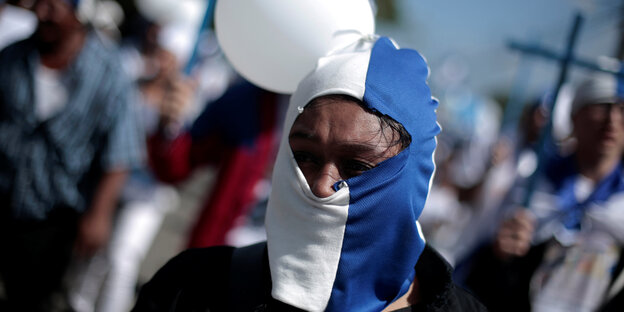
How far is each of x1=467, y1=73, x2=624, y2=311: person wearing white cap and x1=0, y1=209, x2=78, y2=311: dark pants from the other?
7.64 ft

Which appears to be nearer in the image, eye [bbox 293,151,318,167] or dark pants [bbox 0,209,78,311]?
eye [bbox 293,151,318,167]

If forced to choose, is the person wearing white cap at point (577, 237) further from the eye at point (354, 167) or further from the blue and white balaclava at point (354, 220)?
the eye at point (354, 167)

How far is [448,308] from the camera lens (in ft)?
5.13

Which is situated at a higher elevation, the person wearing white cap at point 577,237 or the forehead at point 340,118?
the forehead at point 340,118

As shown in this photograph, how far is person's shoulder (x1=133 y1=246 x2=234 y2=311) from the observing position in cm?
161

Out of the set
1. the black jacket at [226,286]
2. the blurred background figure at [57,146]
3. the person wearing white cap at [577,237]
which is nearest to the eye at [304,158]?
the black jacket at [226,286]

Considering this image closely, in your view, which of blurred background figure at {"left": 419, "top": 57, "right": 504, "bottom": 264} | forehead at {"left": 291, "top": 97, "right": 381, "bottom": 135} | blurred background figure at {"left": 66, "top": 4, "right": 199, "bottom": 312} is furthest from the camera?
blurred background figure at {"left": 419, "top": 57, "right": 504, "bottom": 264}

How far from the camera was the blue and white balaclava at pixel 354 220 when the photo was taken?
5.04 ft

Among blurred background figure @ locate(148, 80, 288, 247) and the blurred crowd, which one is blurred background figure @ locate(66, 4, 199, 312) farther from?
blurred background figure @ locate(148, 80, 288, 247)

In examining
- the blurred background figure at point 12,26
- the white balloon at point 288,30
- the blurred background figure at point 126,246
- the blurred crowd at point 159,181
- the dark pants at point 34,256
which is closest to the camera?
the white balloon at point 288,30

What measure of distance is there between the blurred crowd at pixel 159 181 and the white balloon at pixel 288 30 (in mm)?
447

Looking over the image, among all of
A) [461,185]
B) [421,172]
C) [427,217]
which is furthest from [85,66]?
[461,185]

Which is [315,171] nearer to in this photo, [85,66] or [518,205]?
[518,205]

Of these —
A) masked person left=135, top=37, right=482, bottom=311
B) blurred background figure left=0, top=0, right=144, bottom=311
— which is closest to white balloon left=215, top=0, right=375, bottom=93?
masked person left=135, top=37, right=482, bottom=311
